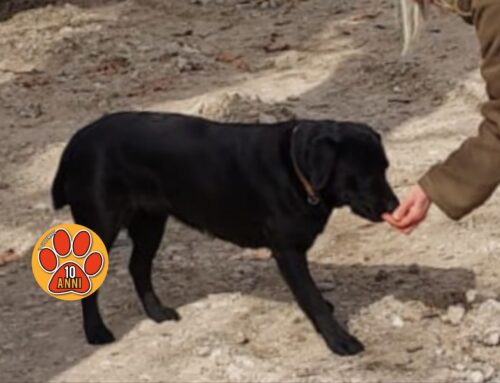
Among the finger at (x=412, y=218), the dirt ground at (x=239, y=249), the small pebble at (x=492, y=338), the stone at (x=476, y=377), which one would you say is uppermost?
the finger at (x=412, y=218)

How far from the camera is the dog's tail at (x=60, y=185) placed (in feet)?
16.4

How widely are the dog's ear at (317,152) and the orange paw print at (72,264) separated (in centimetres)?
98

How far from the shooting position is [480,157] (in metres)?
3.89

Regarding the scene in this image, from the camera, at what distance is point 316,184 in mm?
4461

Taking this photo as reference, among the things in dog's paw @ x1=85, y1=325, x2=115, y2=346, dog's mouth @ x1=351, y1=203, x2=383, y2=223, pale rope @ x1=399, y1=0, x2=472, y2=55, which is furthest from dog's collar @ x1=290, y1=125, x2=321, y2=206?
dog's paw @ x1=85, y1=325, x2=115, y2=346

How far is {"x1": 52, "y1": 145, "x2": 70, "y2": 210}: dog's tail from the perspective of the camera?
501 cm

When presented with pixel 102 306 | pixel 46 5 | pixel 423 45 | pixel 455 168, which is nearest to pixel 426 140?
pixel 423 45

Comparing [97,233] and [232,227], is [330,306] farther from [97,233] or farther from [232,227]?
[97,233]

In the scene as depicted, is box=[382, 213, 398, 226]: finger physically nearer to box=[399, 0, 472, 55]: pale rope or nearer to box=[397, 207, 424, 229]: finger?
box=[397, 207, 424, 229]: finger

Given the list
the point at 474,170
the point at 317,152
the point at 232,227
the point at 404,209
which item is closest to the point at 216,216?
the point at 232,227

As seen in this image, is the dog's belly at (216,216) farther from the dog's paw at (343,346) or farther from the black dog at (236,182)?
the dog's paw at (343,346)

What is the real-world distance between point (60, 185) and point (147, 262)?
0.49 m

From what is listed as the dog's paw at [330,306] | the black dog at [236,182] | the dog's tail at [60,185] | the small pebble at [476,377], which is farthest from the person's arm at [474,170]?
the dog's tail at [60,185]

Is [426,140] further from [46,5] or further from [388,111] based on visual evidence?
[46,5]
